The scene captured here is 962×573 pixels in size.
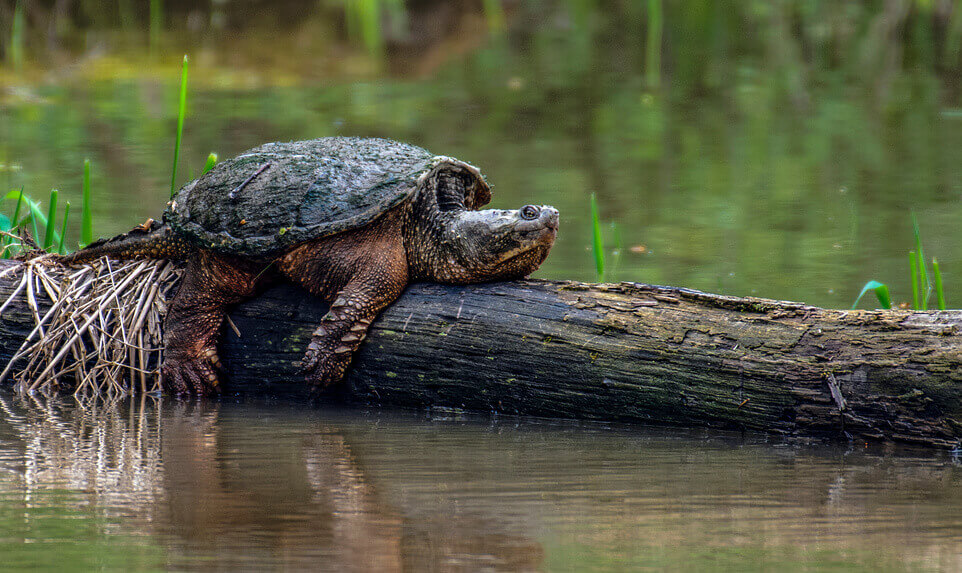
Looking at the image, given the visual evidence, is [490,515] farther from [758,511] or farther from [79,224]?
[79,224]

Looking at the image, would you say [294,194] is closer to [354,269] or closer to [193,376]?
[354,269]

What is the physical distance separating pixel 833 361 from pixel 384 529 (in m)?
1.60

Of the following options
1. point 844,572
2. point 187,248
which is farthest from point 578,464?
point 187,248

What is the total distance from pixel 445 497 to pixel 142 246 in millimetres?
2122

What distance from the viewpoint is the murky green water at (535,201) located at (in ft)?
7.90

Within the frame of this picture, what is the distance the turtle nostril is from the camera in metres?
3.74

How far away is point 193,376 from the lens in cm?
396

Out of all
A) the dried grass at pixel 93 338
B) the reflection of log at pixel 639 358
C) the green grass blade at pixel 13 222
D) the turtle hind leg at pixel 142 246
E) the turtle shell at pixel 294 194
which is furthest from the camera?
the green grass blade at pixel 13 222

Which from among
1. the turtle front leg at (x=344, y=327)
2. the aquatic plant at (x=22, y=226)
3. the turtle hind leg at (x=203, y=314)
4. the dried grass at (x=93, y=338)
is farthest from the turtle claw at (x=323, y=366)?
the aquatic plant at (x=22, y=226)

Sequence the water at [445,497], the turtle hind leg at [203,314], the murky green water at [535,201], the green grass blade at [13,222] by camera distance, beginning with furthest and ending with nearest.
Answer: the green grass blade at [13,222] < the turtle hind leg at [203,314] < the murky green water at [535,201] < the water at [445,497]

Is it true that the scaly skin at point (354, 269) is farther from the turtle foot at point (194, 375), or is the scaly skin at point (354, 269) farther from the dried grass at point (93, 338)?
the dried grass at point (93, 338)

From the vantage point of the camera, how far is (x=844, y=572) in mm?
2166

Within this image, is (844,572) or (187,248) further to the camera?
(187,248)

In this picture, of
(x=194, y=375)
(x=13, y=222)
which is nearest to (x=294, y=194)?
(x=194, y=375)
